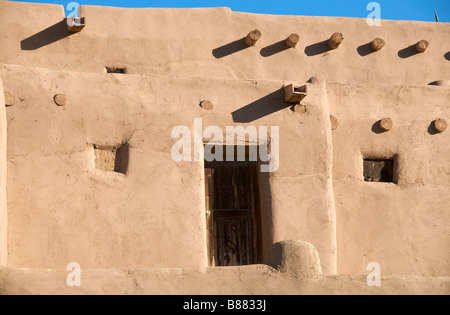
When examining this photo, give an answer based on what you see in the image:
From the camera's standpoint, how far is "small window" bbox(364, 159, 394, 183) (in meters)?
9.28

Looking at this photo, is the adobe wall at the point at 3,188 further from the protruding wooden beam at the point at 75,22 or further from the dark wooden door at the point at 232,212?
the protruding wooden beam at the point at 75,22

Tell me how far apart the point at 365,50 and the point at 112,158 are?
15.4 ft

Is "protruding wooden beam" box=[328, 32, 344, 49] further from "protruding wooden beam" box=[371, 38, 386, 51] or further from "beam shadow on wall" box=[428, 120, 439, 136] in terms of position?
"beam shadow on wall" box=[428, 120, 439, 136]

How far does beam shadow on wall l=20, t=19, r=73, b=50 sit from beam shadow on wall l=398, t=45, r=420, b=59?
182 inches

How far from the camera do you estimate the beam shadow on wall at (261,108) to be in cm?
859

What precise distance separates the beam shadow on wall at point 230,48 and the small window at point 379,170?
2528 millimetres

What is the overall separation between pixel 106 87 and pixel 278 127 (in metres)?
1.86

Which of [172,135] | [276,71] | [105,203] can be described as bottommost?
[105,203]

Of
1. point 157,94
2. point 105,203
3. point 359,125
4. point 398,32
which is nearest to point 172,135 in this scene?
point 157,94

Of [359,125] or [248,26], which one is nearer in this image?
[359,125]

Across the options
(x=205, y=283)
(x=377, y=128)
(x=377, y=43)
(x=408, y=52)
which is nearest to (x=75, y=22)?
(x=377, y=128)

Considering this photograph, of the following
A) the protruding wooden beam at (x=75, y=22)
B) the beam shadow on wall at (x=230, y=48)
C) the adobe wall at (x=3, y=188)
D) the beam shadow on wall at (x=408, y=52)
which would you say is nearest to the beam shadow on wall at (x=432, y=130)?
the beam shadow on wall at (x=408, y=52)

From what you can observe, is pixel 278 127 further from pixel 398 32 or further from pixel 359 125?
pixel 398 32
